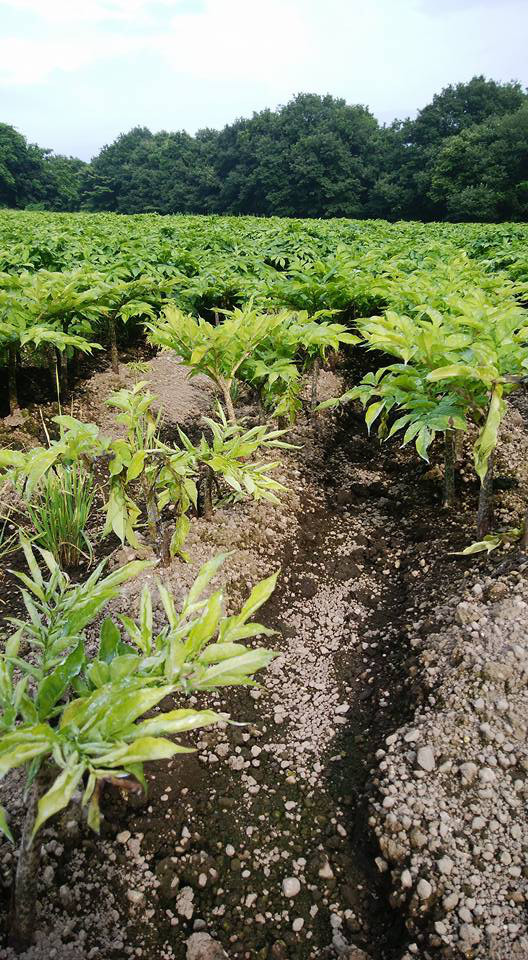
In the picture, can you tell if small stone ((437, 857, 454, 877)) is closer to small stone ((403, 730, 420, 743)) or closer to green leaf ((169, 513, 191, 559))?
small stone ((403, 730, 420, 743))

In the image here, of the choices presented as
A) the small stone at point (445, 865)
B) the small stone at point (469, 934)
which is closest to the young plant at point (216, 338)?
the small stone at point (445, 865)

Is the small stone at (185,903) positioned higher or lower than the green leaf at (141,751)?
lower

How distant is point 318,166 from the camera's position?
42281 mm

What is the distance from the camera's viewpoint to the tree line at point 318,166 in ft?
107

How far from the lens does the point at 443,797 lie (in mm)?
1735

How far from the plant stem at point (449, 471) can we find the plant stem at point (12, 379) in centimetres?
302

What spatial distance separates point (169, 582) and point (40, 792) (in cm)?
146

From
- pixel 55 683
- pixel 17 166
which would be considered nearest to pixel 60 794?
pixel 55 683

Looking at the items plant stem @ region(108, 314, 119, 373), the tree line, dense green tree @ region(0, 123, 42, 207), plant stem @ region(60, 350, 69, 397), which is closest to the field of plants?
plant stem @ region(60, 350, 69, 397)

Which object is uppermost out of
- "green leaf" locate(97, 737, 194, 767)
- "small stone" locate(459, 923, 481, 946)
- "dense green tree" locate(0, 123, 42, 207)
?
"dense green tree" locate(0, 123, 42, 207)

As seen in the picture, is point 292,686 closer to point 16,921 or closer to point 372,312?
point 16,921

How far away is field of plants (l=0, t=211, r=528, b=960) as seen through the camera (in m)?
1.29

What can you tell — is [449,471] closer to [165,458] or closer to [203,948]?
[165,458]

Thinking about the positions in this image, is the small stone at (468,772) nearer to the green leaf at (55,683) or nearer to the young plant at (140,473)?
the green leaf at (55,683)
